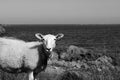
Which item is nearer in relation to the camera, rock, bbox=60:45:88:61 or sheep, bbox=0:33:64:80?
sheep, bbox=0:33:64:80

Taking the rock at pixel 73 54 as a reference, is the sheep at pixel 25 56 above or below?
above

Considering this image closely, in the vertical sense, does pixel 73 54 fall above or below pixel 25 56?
below

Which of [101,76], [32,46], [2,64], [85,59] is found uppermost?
[32,46]

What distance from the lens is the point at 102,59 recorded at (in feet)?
82.5

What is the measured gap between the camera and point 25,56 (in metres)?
7.79

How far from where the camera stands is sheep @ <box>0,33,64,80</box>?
302 inches

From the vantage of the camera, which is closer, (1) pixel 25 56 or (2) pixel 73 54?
(1) pixel 25 56

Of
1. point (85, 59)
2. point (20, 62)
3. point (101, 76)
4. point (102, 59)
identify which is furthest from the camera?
point (85, 59)

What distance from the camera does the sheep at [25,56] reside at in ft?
25.1

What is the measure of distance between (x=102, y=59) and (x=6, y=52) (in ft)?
60.0

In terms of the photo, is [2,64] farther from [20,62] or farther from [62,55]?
[62,55]

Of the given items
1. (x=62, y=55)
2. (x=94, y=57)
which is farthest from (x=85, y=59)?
(x=62, y=55)

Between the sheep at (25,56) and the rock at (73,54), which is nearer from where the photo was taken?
the sheep at (25,56)

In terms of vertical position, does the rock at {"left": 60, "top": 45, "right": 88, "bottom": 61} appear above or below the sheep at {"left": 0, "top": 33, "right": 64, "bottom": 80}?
below
